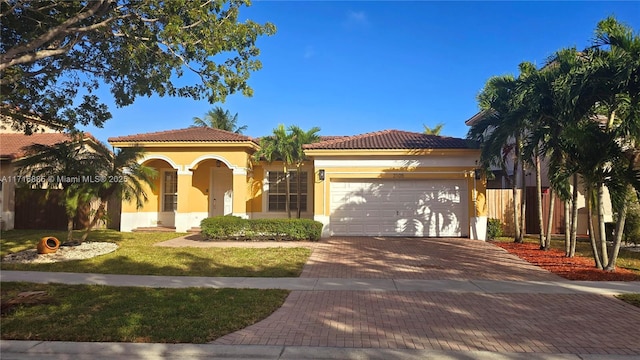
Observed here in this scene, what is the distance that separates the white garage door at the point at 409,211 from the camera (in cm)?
1583

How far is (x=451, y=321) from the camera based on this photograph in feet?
19.2

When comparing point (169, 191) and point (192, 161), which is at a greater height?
point (192, 161)

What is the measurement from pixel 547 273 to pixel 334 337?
22.1 feet

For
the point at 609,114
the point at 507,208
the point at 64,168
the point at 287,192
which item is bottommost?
the point at 507,208

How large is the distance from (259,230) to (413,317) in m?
9.24

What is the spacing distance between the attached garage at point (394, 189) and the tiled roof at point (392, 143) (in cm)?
4

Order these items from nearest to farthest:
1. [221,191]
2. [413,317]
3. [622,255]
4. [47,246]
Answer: [413,317]
[47,246]
[622,255]
[221,191]

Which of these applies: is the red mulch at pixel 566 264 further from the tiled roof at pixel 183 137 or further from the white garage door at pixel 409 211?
the tiled roof at pixel 183 137

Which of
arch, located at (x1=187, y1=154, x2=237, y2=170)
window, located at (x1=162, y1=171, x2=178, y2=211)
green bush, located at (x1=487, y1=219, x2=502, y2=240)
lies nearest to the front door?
arch, located at (x1=187, y1=154, x2=237, y2=170)

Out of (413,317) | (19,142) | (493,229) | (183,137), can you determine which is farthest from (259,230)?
(19,142)

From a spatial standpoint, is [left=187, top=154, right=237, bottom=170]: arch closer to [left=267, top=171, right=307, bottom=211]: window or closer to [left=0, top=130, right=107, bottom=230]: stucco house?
[left=267, top=171, right=307, bottom=211]: window

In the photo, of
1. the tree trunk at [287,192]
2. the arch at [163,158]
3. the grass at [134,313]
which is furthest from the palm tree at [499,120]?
the arch at [163,158]

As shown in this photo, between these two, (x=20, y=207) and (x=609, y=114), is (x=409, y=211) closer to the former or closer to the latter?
(x=609, y=114)

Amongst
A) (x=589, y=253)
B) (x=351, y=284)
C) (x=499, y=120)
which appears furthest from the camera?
(x=499, y=120)
